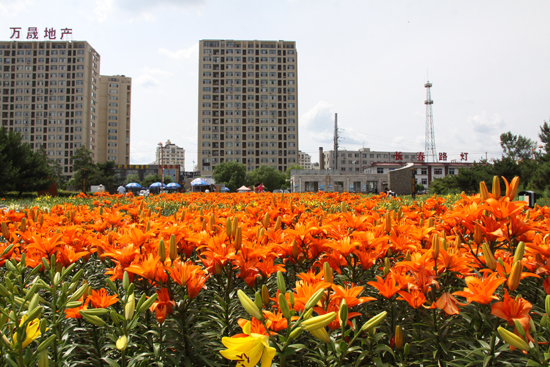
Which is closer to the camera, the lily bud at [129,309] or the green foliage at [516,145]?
the lily bud at [129,309]

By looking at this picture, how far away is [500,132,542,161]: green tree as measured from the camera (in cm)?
5056

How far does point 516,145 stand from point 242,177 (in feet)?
160

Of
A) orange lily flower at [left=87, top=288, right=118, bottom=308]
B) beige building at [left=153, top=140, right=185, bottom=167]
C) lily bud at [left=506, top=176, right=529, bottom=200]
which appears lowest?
orange lily flower at [left=87, top=288, right=118, bottom=308]

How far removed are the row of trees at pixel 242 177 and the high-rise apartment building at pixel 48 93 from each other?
43.2 m

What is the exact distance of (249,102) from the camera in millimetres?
89500

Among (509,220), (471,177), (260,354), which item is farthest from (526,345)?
(471,177)

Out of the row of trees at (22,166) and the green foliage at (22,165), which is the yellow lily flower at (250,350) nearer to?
the row of trees at (22,166)

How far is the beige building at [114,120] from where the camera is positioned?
313ft

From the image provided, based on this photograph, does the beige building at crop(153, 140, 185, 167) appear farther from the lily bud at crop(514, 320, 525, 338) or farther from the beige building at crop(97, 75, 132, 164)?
the lily bud at crop(514, 320, 525, 338)

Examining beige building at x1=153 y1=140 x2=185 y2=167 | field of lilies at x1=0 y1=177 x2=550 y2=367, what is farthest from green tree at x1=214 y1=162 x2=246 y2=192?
beige building at x1=153 y1=140 x2=185 y2=167

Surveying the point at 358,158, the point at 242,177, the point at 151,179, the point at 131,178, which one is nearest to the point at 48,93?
the point at 131,178

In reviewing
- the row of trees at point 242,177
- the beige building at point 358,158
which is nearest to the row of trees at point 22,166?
the row of trees at point 242,177

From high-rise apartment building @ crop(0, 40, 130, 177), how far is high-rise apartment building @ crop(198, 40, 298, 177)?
3109 centimetres

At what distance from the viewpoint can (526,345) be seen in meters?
0.88
